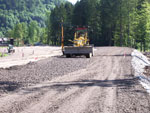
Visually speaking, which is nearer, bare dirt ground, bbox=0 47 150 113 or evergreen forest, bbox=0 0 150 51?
bare dirt ground, bbox=0 47 150 113

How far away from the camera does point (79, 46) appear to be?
81.1ft

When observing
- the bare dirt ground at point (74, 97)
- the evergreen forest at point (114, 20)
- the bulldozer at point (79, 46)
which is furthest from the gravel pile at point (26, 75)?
the evergreen forest at point (114, 20)

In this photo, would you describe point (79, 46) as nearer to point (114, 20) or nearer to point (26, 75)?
point (26, 75)

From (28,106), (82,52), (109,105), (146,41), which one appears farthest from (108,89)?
(146,41)

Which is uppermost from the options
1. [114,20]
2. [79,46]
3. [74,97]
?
[114,20]

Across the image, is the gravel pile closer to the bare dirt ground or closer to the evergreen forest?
the bare dirt ground

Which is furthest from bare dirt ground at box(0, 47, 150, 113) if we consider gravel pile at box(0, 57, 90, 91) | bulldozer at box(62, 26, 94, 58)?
bulldozer at box(62, 26, 94, 58)

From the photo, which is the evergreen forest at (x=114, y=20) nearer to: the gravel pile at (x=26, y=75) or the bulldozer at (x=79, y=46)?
the bulldozer at (x=79, y=46)

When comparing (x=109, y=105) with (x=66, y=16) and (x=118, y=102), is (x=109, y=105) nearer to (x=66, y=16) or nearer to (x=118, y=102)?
(x=118, y=102)

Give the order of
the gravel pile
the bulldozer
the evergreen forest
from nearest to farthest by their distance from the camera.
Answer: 1. the gravel pile
2. the bulldozer
3. the evergreen forest

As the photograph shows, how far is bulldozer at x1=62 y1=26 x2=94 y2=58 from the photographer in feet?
79.0

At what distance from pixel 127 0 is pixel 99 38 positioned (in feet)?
54.9

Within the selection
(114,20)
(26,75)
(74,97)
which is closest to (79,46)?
(26,75)

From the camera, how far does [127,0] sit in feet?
Answer: 193
